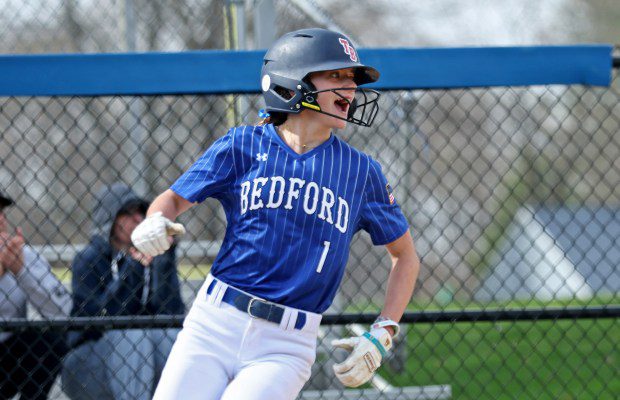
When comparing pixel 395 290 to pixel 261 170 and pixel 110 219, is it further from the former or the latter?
pixel 110 219

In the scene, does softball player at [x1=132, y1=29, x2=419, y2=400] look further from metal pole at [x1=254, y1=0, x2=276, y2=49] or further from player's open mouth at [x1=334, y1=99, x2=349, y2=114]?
metal pole at [x1=254, y1=0, x2=276, y2=49]

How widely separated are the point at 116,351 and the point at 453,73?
1998 millimetres

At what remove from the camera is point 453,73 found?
3.91m

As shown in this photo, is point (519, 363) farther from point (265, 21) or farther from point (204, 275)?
point (265, 21)

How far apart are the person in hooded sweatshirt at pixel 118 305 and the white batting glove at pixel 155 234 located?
1643mm

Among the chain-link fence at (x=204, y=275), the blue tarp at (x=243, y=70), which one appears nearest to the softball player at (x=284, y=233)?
the blue tarp at (x=243, y=70)

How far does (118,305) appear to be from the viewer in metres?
4.46

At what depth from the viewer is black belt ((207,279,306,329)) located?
2805 millimetres

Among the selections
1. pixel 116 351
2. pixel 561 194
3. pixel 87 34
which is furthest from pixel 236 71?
pixel 561 194

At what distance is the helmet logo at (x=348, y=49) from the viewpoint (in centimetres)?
304

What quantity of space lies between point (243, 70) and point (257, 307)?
1.33m

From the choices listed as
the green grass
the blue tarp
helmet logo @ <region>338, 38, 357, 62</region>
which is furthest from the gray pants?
helmet logo @ <region>338, 38, 357, 62</region>

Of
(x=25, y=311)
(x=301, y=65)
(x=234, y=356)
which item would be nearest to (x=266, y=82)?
(x=301, y=65)

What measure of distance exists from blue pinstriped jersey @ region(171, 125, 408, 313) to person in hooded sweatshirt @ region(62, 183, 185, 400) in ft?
4.76
